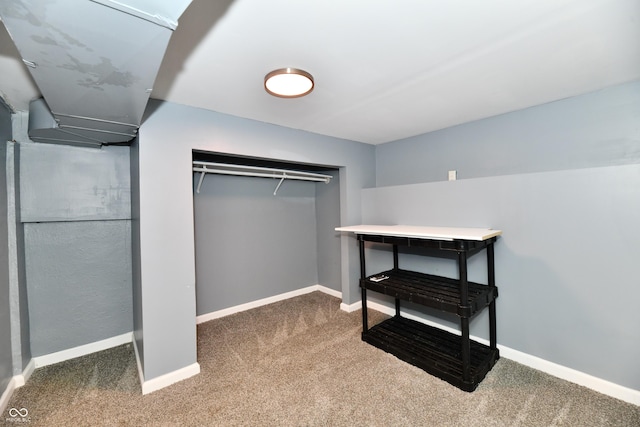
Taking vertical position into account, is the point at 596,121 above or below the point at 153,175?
above

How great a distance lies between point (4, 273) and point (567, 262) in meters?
4.08

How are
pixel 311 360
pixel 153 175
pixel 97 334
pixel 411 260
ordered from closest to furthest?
1. pixel 153 175
2. pixel 311 360
3. pixel 97 334
4. pixel 411 260

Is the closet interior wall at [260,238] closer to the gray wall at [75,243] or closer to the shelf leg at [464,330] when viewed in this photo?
the gray wall at [75,243]

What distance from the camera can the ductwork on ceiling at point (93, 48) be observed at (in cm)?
80

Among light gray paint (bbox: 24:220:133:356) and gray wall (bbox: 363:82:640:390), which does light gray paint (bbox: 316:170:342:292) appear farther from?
light gray paint (bbox: 24:220:133:356)

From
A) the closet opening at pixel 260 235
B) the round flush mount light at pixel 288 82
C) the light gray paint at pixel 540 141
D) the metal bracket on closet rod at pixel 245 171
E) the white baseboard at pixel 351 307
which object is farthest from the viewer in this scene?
the white baseboard at pixel 351 307

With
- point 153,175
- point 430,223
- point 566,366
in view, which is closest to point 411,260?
point 430,223

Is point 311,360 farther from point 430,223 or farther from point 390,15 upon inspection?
point 390,15

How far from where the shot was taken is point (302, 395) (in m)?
1.87

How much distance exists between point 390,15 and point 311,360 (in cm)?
244

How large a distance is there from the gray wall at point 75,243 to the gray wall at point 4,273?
0.21 metres

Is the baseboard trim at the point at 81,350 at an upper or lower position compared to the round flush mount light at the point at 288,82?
lower

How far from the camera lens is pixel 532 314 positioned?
2141 mm

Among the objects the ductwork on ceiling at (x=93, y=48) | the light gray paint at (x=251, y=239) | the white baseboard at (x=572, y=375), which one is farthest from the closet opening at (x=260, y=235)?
the white baseboard at (x=572, y=375)
